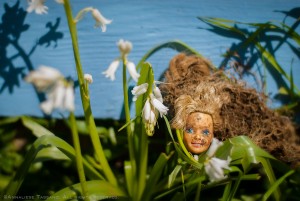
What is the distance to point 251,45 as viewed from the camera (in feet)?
3.77

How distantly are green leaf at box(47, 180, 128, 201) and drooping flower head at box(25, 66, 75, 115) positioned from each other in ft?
1.17

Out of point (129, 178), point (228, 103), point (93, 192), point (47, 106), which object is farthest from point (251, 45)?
point (47, 106)

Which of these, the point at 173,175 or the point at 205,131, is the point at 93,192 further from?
the point at 205,131

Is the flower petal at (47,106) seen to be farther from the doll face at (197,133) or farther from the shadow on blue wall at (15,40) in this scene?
the shadow on blue wall at (15,40)

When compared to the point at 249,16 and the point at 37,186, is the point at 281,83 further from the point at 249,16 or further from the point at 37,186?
the point at 37,186

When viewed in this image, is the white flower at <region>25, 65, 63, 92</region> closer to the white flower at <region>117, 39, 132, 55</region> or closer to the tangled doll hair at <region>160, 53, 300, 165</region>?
the white flower at <region>117, 39, 132, 55</region>

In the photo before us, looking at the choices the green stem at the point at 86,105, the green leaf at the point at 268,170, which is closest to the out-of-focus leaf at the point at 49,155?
the green stem at the point at 86,105

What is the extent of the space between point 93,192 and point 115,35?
506 millimetres

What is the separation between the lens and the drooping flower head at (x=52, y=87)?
0.57 meters

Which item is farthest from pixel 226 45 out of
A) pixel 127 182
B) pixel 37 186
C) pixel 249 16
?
pixel 37 186

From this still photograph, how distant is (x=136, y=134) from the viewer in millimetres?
979

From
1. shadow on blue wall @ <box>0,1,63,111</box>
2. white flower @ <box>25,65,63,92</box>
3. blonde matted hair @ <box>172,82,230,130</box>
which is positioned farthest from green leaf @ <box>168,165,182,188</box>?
shadow on blue wall @ <box>0,1,63,111</box>

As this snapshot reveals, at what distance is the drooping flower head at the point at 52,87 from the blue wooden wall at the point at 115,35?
0.54 metres

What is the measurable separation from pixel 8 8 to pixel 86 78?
1.48 feet
